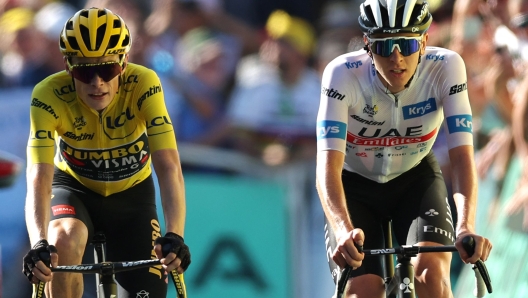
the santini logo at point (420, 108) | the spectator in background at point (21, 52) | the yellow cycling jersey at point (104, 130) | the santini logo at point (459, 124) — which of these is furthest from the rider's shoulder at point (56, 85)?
the spectator in background at point (21, 52)

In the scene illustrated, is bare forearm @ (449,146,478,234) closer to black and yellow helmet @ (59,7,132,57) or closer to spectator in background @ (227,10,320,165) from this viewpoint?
black and yellow helmet @ (59,7,132,57)

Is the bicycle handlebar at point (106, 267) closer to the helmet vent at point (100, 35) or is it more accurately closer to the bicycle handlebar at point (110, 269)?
the bicycle handlebar at point (110, 269)

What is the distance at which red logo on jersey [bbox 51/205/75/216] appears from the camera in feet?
21.8

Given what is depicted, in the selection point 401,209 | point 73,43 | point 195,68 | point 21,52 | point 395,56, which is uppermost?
point 21,52

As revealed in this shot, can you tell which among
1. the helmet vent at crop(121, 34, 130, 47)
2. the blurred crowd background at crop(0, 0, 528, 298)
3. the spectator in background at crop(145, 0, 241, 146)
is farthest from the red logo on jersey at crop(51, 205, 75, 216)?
the spectator in background at crop(145, 0, 241, 146)

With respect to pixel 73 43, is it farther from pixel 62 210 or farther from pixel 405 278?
pixel 405 278

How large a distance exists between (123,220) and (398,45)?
2.10m

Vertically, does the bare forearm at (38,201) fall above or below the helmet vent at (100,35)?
below

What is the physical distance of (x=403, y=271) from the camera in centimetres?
592

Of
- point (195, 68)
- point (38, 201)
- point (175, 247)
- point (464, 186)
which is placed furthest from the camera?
point (195, 68)

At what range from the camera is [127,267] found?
5.74m

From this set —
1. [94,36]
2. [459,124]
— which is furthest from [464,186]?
[94,36]

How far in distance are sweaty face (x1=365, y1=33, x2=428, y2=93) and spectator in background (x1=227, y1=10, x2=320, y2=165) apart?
4.61m

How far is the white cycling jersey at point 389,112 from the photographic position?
6.38 metres
